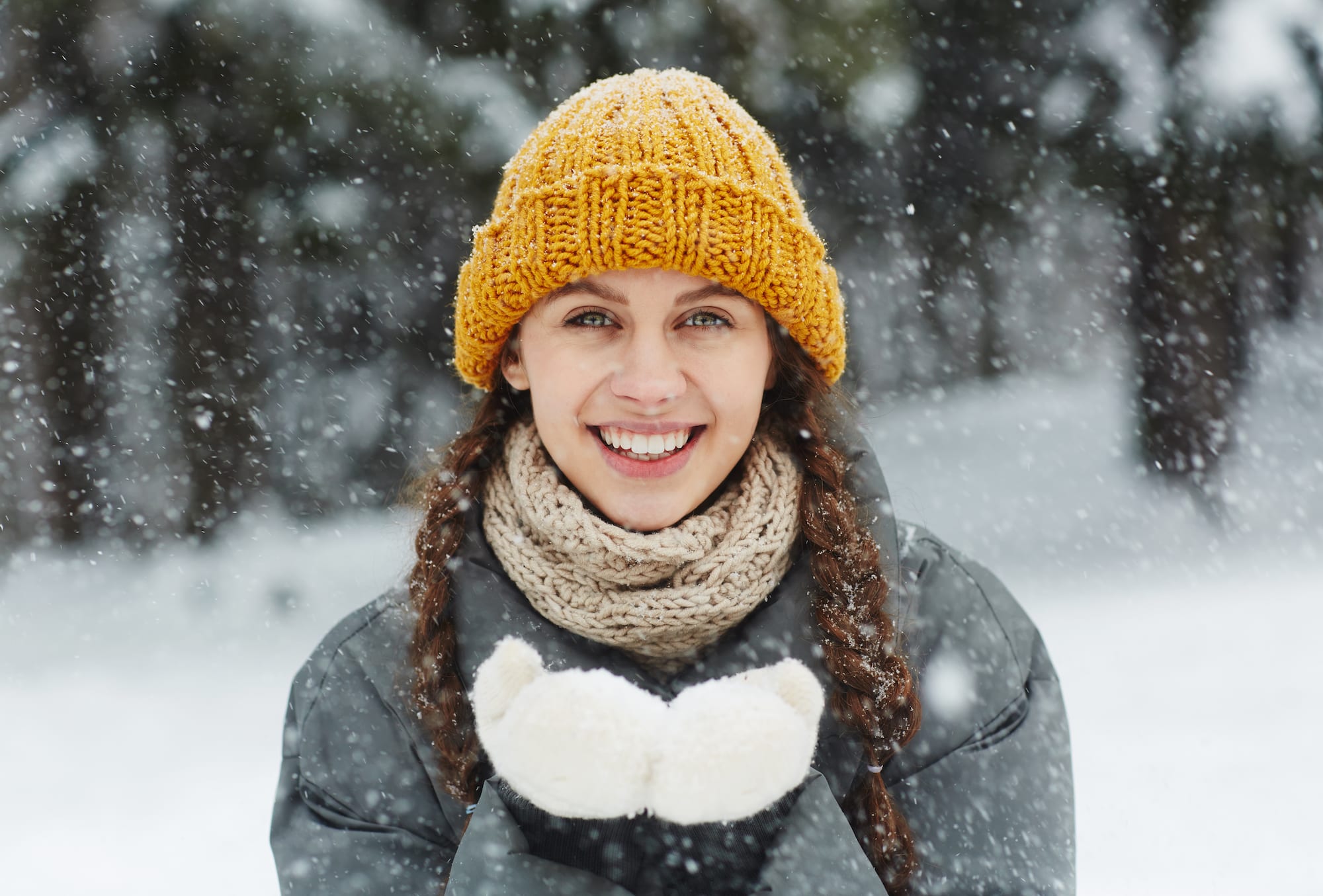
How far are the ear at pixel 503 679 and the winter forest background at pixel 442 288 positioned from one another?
276cm

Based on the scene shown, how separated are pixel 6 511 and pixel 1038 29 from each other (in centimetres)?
568

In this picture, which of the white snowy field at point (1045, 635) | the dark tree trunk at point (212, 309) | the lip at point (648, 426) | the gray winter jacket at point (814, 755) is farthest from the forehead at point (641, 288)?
the dark tree trunk at point (212, 309)

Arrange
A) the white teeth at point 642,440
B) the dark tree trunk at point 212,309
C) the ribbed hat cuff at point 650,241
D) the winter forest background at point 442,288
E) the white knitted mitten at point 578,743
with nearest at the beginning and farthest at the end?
the white knitted mitten at point 578,743, the ribbed hat cuff at point 650,241, the white teeth at point 642,440, the winter forest background at point 442,288, the dark tree trunk at point 212,309

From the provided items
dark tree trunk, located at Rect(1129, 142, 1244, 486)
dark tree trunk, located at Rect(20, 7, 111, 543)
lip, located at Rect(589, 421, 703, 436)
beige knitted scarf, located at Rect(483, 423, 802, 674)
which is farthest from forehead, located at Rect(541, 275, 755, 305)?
dark tree trunk, located at Rect(1129, 142, 1244, 486)

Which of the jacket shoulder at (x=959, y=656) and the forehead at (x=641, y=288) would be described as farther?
the jacket shoulder at (x=959, y=656)

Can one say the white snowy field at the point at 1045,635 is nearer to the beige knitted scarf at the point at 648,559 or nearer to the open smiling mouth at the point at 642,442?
the beige knitted scarf at the point at 648,559

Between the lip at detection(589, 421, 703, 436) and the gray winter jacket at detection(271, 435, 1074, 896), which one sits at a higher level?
the lip at detection(589, 421, 703, 436)

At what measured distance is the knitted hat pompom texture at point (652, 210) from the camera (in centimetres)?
134

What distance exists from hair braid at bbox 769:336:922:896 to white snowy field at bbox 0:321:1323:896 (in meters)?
1.00

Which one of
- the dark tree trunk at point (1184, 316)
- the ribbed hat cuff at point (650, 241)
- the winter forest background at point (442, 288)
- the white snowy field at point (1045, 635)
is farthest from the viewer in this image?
the dark tree trunk at point (1184, 316)

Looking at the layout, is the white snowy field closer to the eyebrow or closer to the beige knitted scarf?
the beige knitted scarf

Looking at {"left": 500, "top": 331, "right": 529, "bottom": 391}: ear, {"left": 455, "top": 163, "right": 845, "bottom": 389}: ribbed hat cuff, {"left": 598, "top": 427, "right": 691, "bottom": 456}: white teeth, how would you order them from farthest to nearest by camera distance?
{"left": 500, "top": 331, "right": 529, "bottom": 391}: ear
{"left": 598, "top": 427, "right": 691, "bottom": 456}: white teeth
{"left": 455, "top": 163, "right": 845, "bottom": 389}: ribbed hat cuff

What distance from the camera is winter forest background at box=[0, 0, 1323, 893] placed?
4.13 m

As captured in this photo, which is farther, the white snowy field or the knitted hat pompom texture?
the white snowy field
